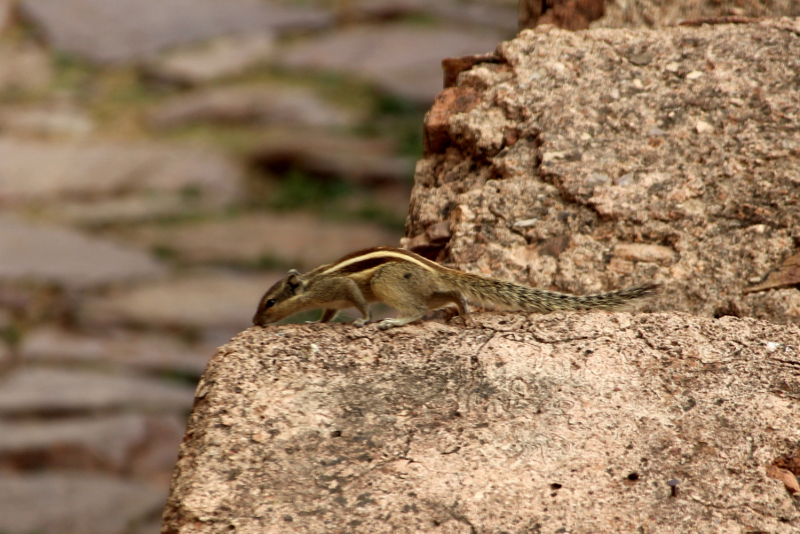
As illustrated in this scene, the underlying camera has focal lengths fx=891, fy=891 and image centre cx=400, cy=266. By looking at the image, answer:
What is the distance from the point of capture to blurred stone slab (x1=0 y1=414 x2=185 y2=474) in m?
10.2

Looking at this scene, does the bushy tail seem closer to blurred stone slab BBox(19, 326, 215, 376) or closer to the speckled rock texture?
the speckled rock texture

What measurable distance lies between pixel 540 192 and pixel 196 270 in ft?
34.4

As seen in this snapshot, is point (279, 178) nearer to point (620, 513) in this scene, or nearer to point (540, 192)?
point (540, 192)

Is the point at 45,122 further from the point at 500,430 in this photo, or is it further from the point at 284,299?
the point at 500,430

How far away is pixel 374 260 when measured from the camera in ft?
11.0

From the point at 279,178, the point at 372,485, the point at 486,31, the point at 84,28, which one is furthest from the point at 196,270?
the point at 372,485

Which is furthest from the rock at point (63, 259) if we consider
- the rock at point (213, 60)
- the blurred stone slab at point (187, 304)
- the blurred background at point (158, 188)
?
the rock at point (213, 60)

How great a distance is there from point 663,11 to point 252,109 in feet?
39.5

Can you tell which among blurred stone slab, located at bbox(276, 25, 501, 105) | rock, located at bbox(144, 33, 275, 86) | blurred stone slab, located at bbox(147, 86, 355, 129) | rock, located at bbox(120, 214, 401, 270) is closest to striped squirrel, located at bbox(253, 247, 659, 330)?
rock, located at bbox(120, 214, 401, 270)

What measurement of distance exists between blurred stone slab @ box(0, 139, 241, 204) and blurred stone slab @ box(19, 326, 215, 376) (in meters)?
2.87

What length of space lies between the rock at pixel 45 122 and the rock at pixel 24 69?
A: 0.55 m

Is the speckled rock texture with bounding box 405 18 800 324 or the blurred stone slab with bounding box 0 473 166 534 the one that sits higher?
the speckled rock texture with bounding box 405 18 800 324

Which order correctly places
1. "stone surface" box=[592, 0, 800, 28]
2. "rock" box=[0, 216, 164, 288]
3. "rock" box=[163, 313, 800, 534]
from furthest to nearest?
1. "rock" box=[0, 216, 164, 288]
2. "stone surface" box=[592, 0, 800, 28]
3. "rock" box=[163, 313, 800, 534]

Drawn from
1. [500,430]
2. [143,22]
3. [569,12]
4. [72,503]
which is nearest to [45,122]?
[143,22]
